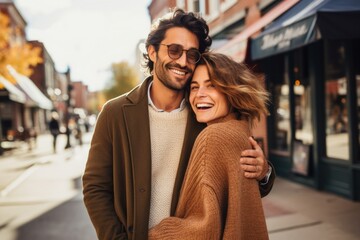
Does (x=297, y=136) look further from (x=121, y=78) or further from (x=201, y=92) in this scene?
(x=121, y=78)

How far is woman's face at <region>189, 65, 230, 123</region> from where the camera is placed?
1957 mm

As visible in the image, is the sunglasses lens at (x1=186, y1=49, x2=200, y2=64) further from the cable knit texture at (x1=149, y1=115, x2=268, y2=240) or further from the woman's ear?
the cable knit texture at (x1=149, y1=115, x2=268, y2=240)

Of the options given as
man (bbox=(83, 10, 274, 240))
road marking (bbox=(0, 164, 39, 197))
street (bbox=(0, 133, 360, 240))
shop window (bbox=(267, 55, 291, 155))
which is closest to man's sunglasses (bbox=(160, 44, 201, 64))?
man (bbox=(83, 10, 274, 240))

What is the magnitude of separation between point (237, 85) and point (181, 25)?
1.69ft

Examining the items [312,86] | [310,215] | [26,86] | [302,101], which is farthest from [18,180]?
[26,86]

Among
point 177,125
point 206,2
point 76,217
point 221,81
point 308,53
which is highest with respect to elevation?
point 206,2

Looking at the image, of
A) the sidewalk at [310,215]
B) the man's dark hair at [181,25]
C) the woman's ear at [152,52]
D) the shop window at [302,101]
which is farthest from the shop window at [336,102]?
the woman's ear at [152,52]

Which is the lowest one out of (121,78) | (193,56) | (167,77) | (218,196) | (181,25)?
(218,196)

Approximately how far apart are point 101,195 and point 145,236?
1.22 ft

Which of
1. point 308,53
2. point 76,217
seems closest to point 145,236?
point 76,217

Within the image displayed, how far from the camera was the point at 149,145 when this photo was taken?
2025mm

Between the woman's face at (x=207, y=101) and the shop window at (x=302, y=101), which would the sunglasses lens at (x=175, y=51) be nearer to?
the woman's face at (x=207, y=101)

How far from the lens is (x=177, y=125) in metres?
2.14

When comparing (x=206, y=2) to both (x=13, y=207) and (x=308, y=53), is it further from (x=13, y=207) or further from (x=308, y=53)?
(x=13, y=207)
